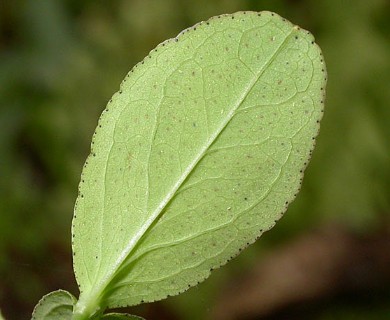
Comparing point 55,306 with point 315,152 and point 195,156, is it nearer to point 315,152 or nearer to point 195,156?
point 195,156

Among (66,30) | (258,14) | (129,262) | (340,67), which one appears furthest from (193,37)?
(340,67)

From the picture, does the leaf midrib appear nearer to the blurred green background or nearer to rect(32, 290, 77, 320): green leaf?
rect(32, 290, 77, 320): green leaf

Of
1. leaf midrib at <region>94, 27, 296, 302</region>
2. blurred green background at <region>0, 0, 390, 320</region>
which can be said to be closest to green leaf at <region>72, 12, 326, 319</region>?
leaf midrib at <region>94, 27, 296, 302</region>

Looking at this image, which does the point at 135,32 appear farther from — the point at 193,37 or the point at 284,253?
the point at 193,37

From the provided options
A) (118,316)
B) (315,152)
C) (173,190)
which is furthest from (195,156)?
(315,152)

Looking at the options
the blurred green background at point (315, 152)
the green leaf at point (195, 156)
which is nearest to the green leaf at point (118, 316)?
the green leaf at point (195, 156)
